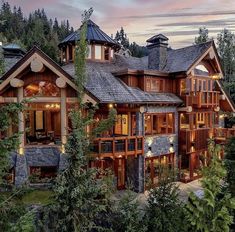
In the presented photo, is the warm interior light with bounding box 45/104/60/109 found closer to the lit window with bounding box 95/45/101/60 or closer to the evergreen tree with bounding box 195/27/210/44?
the lit window with bounding box 95/45/101/60

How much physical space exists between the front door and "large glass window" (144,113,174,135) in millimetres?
2824

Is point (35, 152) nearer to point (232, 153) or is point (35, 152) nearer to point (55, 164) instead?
point (55, 164)

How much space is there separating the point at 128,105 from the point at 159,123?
3783 mm

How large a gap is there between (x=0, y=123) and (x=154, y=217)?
26.9 feet

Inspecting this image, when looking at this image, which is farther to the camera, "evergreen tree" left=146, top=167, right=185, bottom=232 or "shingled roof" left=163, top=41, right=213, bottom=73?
"shingled roof" left=163, top=41, right=213, bottom=73

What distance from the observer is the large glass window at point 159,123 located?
21.9 meters

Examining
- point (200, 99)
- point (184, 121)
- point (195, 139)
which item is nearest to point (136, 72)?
point (200, 99)

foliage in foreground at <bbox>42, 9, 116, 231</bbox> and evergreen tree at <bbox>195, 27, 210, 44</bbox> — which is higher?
evergreen tree at <bbox>195, 27, 210, 44</bbox>

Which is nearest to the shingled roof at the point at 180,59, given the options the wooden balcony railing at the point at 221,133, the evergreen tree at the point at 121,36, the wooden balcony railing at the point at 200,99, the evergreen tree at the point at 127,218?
the wooden balcony railing at the point at 200,99

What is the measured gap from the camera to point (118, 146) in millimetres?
19125

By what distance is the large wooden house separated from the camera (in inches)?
704

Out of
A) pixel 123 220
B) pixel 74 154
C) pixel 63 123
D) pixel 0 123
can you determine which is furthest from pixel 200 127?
pixel 0 123

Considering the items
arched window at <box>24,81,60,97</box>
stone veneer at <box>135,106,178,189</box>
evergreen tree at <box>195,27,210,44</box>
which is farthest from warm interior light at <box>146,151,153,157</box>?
evergreen tree at <box>195,27,210,44</box>

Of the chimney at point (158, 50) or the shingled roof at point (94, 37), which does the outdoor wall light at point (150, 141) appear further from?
the shingled roof at point (94, 37)
